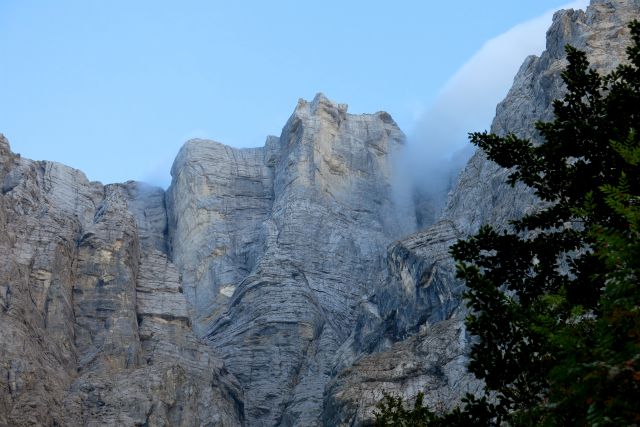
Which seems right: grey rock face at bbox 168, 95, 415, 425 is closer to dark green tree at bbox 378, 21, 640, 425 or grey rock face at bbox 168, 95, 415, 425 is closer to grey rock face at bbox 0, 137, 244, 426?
grey rock face at bbox 0, 137, 244, 426

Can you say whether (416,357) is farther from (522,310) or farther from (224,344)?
(522,310)

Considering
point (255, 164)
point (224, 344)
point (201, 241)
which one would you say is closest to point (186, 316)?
point (224, 344)

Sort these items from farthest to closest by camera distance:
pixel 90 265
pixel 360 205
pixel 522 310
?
pixel 360 205, pixel 90 265, pixel 522 310

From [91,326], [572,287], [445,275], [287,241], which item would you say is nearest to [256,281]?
[287,241]

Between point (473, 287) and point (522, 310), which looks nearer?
point (522, 310)

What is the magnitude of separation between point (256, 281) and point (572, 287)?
82.2 meters

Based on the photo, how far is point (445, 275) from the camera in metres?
88.2

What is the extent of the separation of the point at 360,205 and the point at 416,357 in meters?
47.9

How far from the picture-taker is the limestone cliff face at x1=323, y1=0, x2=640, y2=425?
76312 millimetres

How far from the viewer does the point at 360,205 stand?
12544 cm

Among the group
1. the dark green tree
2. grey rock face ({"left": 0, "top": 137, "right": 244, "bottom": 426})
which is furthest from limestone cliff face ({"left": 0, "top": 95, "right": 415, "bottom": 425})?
the dark green tree

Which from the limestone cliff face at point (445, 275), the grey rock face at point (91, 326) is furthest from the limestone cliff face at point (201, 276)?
the limestone cliff face at point (445, 275)

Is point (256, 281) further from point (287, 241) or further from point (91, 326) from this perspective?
point (91, 326)

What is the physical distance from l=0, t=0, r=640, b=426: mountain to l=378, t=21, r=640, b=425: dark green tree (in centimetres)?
4306
